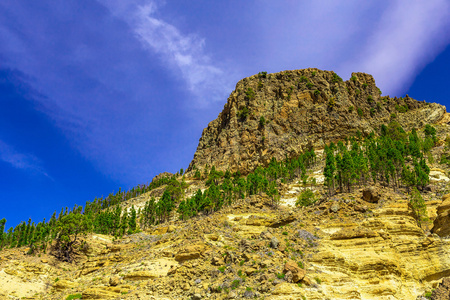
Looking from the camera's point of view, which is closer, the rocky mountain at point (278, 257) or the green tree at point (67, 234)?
the rocky mountain at point (278, 257)

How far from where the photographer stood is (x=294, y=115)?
159500mm

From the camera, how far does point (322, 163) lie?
12094 centimetres

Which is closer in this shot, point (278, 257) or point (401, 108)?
point (278, 257)

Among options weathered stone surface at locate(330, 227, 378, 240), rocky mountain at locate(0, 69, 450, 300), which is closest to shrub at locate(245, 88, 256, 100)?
rocky mountain at locate(0, 69, 450, 300)

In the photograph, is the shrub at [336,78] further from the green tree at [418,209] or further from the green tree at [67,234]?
the green tree at [67,234]

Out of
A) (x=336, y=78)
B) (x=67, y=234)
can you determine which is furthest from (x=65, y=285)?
(x=336, y=78)

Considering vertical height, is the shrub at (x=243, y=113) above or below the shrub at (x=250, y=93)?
below

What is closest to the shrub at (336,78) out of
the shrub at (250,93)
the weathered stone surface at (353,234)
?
the shrub at (250,93)

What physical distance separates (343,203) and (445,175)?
152 feet

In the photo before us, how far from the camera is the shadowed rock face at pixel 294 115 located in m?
148

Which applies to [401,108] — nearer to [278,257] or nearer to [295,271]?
[278,257]

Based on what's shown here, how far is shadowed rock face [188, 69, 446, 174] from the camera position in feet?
486

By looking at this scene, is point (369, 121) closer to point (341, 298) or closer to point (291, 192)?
point (291, 192)

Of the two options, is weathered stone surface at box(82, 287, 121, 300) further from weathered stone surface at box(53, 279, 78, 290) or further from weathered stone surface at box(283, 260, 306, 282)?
weathered stone surface at box(283, 260, 306, 282)
